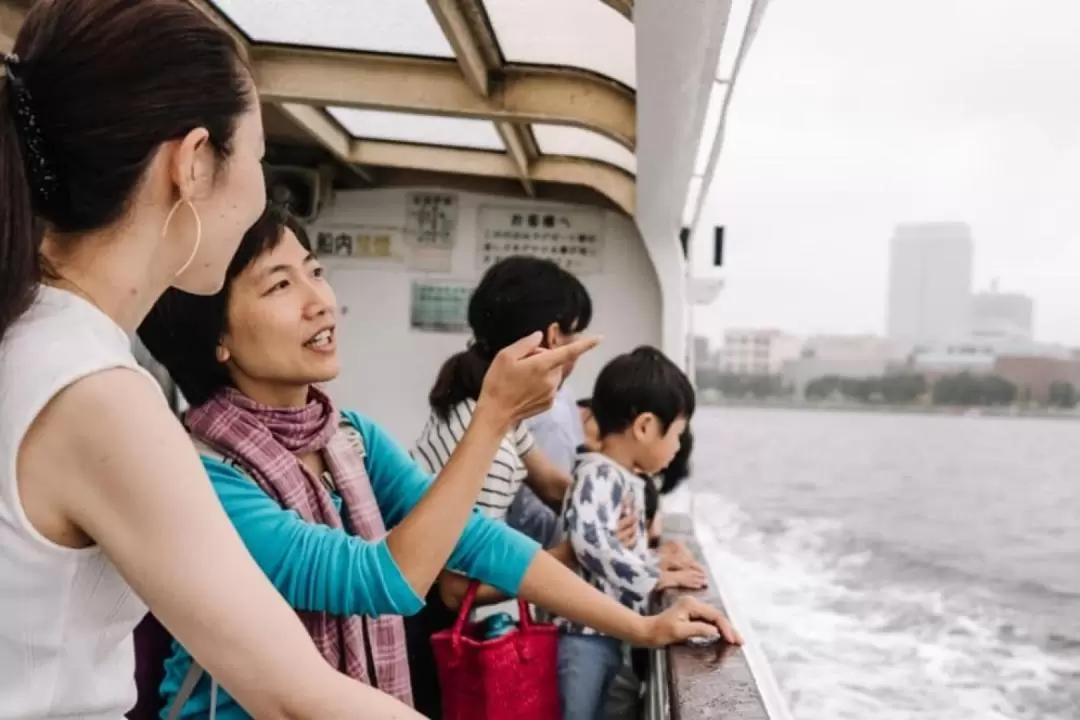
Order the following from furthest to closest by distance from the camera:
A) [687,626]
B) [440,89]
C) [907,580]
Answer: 1. [907,580]
2. [440,89]
3. [687,626]

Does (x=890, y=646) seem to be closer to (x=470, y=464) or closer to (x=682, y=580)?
(x=682, y=580)

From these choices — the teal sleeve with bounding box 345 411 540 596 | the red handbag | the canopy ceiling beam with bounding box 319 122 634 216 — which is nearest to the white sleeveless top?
the teal sleeve with bounding box 345 411 540 596

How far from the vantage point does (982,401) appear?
20.6 m

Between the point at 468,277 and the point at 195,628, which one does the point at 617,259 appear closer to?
the point at 468,277

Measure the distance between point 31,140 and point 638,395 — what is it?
1.48 meters

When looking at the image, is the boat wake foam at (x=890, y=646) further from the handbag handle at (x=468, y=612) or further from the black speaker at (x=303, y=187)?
the handbag handle at (x=468, y=612)

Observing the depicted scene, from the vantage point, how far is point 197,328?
1.19 meters

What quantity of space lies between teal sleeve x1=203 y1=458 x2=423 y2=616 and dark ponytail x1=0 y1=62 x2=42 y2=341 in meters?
0.38

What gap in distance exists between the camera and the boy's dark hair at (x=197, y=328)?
1180mm

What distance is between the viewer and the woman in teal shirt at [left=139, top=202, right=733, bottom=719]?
3.46ft

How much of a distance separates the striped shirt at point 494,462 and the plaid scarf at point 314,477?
562 millimetres

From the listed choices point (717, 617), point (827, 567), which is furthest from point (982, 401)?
point (717, 617)

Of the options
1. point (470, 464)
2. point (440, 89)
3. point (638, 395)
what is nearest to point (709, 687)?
point (470, 464)

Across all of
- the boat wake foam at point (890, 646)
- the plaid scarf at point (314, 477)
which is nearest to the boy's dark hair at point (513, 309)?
the plaid scarf at point (314, 477)
